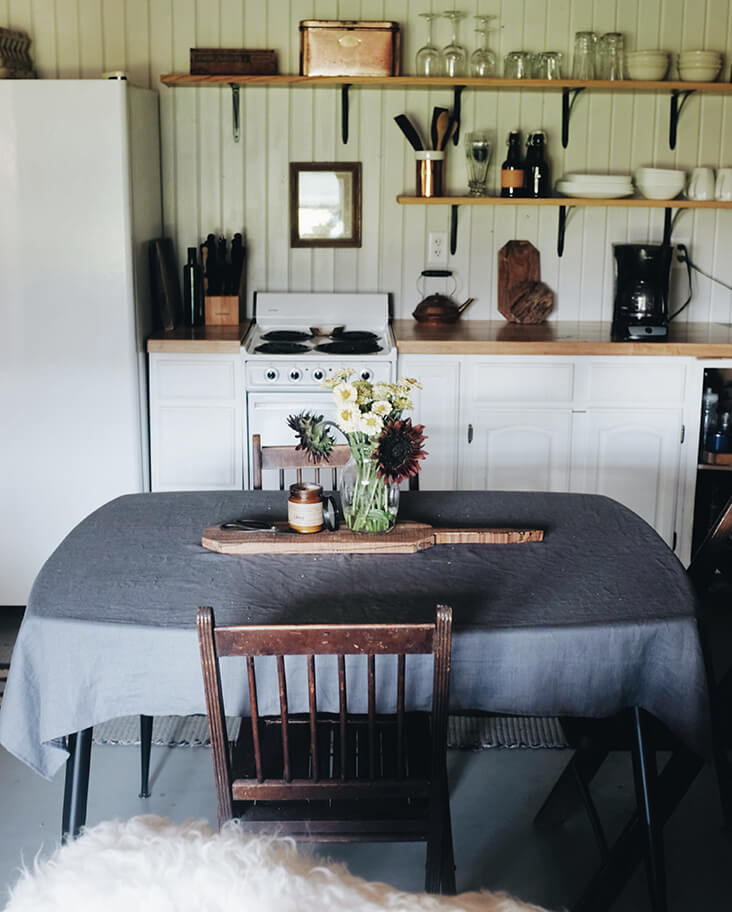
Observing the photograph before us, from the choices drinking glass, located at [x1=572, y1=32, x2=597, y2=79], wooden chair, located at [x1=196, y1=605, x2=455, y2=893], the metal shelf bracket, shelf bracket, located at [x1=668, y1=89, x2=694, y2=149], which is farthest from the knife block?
wooden chair, located at [x1=196, y1=605, x2=455, y2=893]

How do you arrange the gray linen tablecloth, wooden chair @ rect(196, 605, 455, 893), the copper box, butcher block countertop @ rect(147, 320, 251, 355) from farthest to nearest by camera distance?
1. the copper box
2. butcher block countertop @ rect(147, 320, 251, 355)
3. the gray linen tablecloth
4. wooden chair @ rect(196, 605, 455, 893)

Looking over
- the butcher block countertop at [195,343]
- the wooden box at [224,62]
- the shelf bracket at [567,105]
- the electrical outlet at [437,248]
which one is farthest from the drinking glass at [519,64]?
the butcher block countertop at [195,343]

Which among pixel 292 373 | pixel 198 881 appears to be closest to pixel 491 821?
pixel 198 881

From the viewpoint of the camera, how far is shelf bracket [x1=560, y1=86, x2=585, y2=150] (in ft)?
13.9

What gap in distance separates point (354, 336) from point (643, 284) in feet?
3.78

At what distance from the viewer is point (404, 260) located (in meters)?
4.44

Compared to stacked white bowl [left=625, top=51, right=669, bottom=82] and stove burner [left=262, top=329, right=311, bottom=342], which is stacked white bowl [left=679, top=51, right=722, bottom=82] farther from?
stove burner [left=262, top=329, right=311, bottom=342]

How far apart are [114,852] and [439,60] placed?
3667mm

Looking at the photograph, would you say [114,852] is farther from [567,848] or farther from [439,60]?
[439,60]

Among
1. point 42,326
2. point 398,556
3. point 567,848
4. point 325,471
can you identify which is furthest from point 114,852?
point 42,326

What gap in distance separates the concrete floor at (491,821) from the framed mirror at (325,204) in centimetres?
230

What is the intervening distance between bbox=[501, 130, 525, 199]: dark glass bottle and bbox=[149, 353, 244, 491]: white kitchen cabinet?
1275 millimetres

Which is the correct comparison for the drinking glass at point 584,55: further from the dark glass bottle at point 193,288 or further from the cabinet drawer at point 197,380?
the cabinet drawer at point 197,380

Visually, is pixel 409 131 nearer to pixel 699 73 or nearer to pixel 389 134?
pixel 389 134
